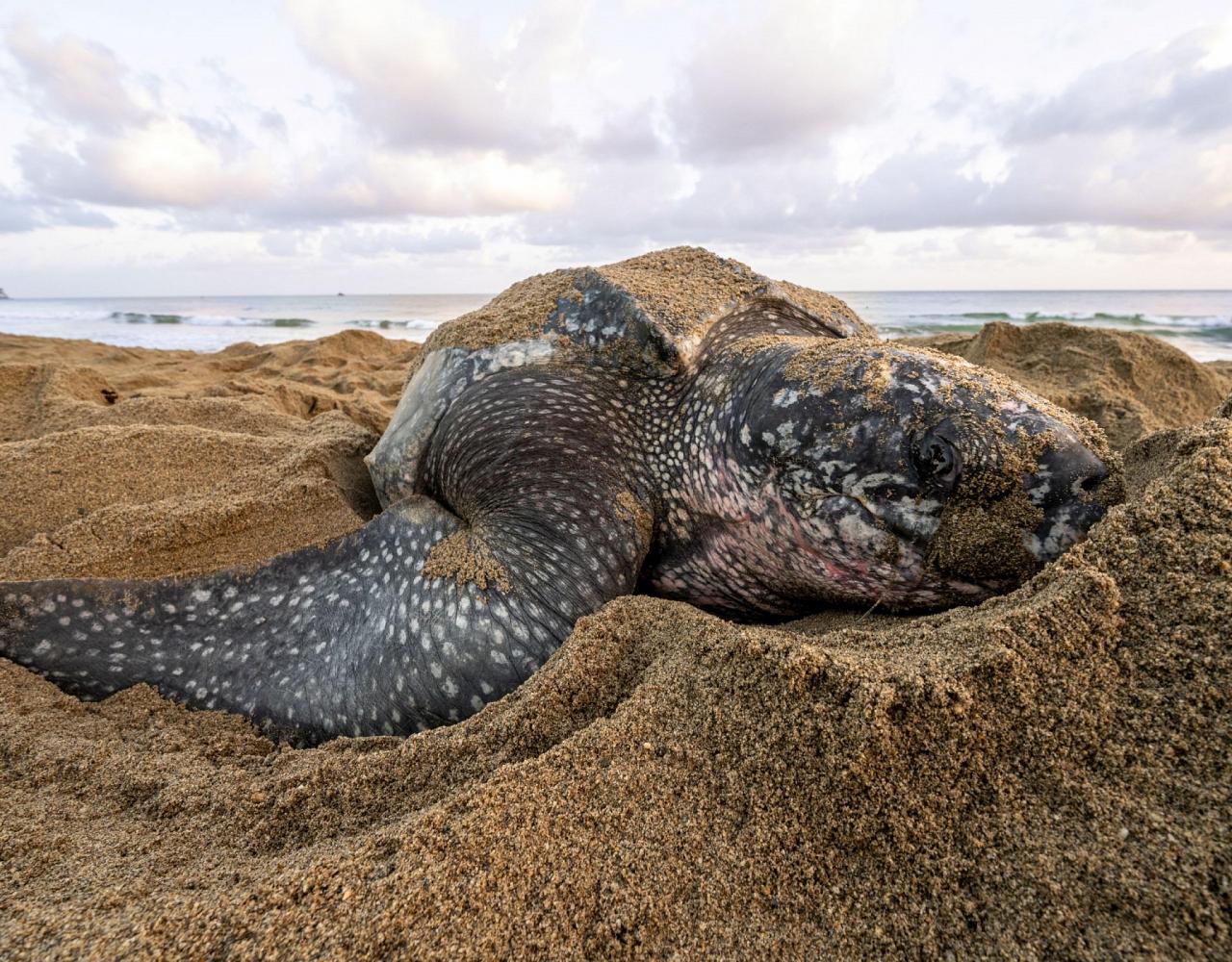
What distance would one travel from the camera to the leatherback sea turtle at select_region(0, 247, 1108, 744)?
127 cm

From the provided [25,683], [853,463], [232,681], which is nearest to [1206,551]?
[853,463]

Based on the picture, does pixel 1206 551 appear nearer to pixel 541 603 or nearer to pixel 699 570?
pixel 699 570

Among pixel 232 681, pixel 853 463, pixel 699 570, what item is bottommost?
pixel 232 681

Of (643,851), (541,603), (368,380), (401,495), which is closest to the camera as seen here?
(643,851)

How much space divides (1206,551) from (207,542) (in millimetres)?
2363

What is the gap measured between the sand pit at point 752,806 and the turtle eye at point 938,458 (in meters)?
0.32

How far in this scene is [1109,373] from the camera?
3.57 metres

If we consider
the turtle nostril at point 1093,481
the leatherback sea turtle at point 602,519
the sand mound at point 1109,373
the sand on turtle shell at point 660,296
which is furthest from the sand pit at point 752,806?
the sand mound at point 1109,373

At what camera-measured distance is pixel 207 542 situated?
6.22 ft

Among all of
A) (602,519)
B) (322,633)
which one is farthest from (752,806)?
(322,633)

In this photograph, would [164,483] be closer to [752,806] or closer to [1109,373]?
[752,806]

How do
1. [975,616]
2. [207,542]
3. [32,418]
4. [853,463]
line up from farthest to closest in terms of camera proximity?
1. [32,418]
2. [207,542]
3. [853,463]
4. [975,616]

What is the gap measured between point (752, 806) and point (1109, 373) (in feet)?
13.4

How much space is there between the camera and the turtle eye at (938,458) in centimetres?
124
